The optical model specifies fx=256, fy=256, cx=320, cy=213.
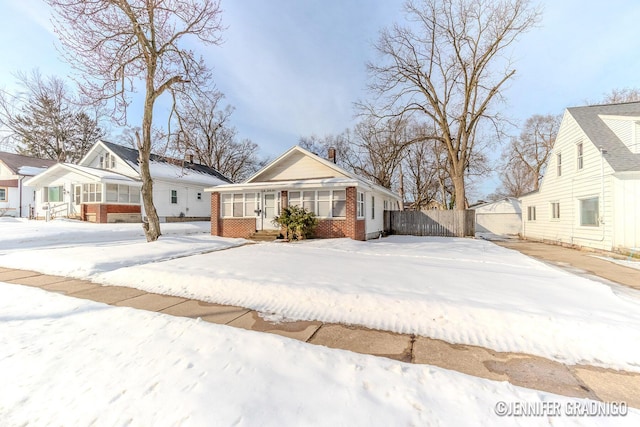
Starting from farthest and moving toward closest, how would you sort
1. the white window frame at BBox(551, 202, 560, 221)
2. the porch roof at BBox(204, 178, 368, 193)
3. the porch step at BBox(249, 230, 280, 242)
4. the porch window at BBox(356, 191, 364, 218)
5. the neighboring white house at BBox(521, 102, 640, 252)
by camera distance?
the white window frame at BBox(551, 202, 560, 221) < the porch step at BBox(249, 230, 280, 242) < the porch window at BBox(356, 191, 364, 218) < the porch roof at BBox(204, 178, 368, 193) < the neighboring white house at BBox(521, 102, 640, 252)

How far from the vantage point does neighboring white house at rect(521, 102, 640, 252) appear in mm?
9312

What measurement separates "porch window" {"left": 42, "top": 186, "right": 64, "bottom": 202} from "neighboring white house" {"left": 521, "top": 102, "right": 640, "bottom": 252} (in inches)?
1238

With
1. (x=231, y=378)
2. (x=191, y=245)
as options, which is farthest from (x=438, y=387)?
(x=191, y=245)

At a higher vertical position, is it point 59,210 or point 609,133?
point 609,133

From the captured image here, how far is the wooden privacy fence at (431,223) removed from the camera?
16406 millimetres

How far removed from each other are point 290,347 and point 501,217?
27472 mm

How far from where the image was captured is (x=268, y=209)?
1338 cm

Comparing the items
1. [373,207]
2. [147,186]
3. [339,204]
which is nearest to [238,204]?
[147,186]

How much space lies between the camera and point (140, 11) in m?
9.10

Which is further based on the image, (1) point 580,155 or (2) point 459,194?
(2) point 459,194

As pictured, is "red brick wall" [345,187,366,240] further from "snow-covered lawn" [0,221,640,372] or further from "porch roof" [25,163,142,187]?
"porch roof" [25,163,142,187]

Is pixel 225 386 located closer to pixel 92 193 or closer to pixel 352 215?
pixel 352 215

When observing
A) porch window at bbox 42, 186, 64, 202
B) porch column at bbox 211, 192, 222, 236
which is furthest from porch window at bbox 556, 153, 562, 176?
porch window at bbox 42, 186, 64, 202

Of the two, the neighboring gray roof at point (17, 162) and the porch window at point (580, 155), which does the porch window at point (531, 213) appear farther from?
the neighboring gray roof at point (17, 162)
